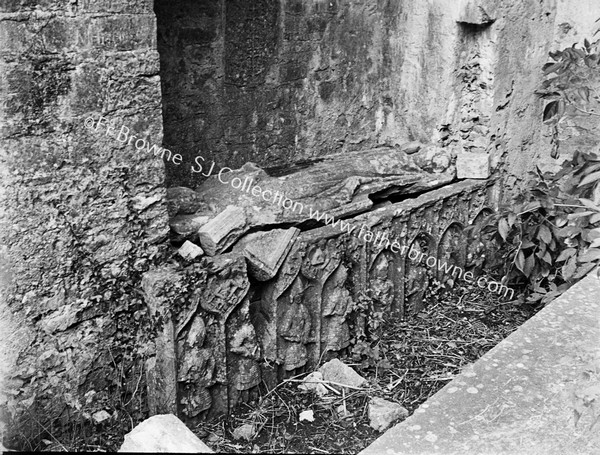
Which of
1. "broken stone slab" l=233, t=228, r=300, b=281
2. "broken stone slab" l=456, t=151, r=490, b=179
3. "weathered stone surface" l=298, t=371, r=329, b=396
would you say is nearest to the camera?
"broken stone slab" l=233, t=228, r=300, b=281

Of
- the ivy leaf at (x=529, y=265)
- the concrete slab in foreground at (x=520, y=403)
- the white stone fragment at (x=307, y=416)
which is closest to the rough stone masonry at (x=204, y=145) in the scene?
the white stone fragment at (x=307, y=416)

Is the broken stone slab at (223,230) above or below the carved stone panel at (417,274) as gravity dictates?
above

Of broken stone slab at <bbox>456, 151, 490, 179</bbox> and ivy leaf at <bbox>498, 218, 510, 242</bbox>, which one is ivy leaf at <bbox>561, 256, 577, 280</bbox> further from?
broken stone slab at <bbox>456, 151, 490, 179</bbox>

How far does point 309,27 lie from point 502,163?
5.07 feet

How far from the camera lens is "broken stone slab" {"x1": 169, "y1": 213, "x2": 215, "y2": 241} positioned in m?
3.49

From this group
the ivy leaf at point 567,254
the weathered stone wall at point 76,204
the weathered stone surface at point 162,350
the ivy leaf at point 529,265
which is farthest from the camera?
the ivy leaf at point 529,265

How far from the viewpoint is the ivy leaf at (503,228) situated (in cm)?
471

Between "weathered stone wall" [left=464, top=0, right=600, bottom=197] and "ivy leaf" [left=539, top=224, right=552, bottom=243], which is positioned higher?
"weathered stone wall" [left=464, top=0, right=600, bottom=197]

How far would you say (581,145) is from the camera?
5086mm

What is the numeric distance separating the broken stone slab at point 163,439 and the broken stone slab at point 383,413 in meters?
1.80

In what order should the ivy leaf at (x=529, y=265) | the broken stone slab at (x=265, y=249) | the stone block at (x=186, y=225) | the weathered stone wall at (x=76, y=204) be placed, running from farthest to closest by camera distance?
the ivy leaf at (x=529, y=265) < the broken stone slab at (x=265, y=249) < the stone block at (x=186, y=225) < the weathered stone wall at (x=76, y=204)

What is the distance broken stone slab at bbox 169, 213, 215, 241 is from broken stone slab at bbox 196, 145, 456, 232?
0.56 ft

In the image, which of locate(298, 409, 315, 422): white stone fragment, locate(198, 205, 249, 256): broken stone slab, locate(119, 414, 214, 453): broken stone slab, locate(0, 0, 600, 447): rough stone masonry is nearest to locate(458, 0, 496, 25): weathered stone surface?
locate(0, 0, 600, 447): rough stone masonry

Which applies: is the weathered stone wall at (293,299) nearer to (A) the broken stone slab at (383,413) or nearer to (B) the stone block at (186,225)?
(B) the stone block at (186,225)
